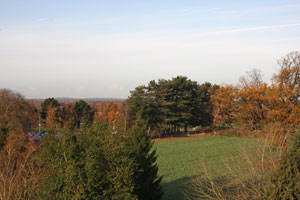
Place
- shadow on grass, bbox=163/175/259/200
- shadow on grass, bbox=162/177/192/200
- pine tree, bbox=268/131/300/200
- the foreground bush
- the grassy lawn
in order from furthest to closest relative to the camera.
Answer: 1. the grassy lawn
2. shadow on grass, bbox=162/177/192/200
3. shadow on grass, bbox=163/175/259/200
4. the foreground bush
5. pine tree, bbox=268/131/300/200

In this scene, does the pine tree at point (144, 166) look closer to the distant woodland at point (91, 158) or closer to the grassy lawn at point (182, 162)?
the distant woodland at point (91, 158)

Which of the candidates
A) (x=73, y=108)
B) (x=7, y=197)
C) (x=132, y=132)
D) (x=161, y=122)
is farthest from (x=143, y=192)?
(x=73, y=108)

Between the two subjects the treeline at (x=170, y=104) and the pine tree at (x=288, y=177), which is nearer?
the pine tree at (x=288, y=177)

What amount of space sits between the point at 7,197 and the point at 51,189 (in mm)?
2466

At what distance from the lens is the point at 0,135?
1616 centimetres

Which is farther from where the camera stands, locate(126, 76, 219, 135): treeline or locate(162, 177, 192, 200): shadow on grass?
locate(126, 76, 219, 135): treeline

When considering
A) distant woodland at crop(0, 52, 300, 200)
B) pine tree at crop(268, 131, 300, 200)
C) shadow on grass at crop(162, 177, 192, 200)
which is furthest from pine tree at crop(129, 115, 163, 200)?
pine tree at crop(268, 131, 300, 200)

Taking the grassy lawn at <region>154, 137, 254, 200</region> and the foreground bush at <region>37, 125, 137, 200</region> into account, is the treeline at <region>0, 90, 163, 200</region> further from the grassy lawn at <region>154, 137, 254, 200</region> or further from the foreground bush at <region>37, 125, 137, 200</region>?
the grassy lawn at <region>154, 137, 254, 200</region>

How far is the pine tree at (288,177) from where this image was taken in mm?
7105

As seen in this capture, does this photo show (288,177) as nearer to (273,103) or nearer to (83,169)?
(83,169)

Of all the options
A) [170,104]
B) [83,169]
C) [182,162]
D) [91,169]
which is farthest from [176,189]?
[170,104]

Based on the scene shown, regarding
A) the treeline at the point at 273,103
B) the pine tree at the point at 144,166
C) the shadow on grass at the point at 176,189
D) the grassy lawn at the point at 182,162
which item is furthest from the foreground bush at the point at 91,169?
the treeline at the point at 273,103

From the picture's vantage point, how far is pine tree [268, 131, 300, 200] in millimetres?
7105

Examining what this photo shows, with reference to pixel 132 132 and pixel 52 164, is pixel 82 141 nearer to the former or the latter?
pixel 52 164
